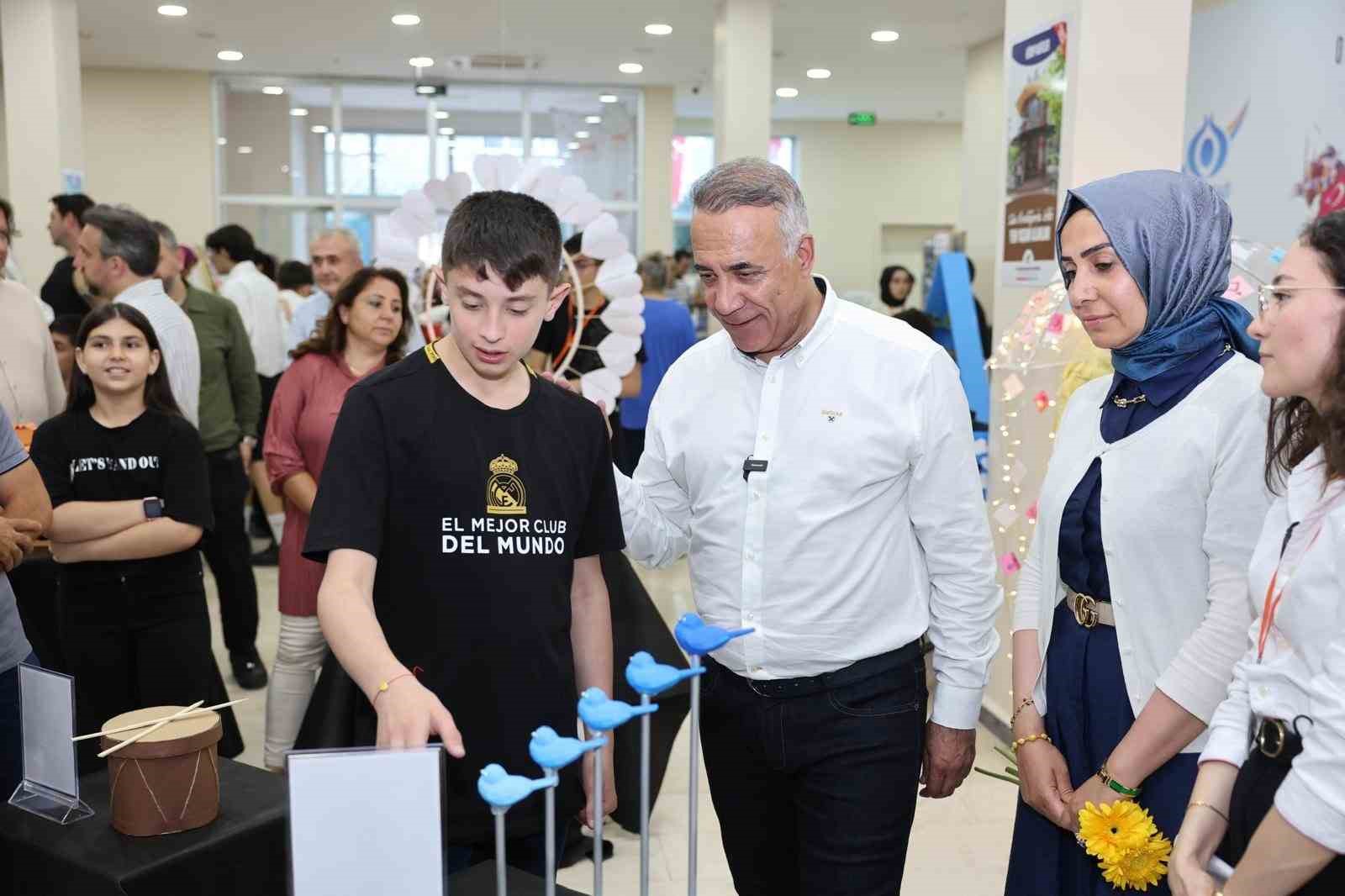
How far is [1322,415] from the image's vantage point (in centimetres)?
129

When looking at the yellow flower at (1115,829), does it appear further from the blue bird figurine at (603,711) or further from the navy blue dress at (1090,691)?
the blue bird figurine at (603,711)

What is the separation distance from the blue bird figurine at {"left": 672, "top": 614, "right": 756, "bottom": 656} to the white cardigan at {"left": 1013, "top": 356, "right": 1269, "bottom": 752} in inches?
27.5

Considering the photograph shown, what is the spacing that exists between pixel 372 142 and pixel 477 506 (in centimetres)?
1206

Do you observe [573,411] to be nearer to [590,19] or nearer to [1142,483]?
[1142,483]

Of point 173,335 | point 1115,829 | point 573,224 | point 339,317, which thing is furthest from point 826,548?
point 173,335

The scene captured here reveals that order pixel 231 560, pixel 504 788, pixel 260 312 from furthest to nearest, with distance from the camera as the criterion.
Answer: pixel 260 312 → pixel 231 560 → pixel 504 788

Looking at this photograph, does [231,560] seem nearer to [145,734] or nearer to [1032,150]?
[145,734]

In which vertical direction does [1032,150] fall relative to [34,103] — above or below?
below

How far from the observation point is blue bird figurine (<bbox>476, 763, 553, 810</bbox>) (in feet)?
3.00

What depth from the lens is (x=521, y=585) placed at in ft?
5.08

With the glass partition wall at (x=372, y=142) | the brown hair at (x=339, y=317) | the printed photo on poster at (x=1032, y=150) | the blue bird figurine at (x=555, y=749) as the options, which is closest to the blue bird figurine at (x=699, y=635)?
the blue bird figurine at (x=555, y=749)

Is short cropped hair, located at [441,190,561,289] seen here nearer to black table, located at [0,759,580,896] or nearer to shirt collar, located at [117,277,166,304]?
black table, located at [0,759,580,896]

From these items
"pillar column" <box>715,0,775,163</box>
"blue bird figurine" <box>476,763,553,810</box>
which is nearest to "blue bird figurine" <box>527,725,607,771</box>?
"blue bird figurine" <box>476,763,553,810</box>

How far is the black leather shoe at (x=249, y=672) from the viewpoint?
4.30m
